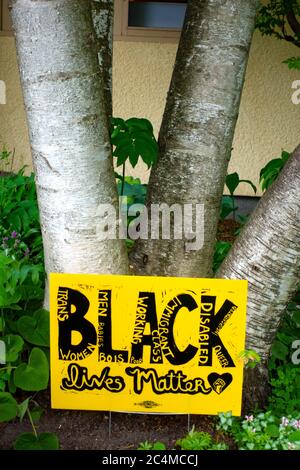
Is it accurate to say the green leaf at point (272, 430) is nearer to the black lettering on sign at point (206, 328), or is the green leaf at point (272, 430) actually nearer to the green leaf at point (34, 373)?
the black lettering on sign at point (206, 328)

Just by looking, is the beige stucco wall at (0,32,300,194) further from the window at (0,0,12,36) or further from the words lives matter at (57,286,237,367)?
the words lives matter at (57,286,237,367)

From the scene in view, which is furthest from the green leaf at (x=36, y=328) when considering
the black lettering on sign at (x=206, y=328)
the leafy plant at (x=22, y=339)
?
the black lettering on sign at (x=206, y=328)

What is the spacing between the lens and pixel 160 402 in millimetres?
2504

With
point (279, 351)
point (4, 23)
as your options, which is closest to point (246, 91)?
point (4, 23)

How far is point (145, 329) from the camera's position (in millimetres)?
2463

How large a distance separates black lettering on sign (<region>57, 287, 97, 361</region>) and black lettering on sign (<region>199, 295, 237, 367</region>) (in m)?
0.36

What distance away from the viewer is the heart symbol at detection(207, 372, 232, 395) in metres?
2.49

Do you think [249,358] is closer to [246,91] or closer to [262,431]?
[262,431]

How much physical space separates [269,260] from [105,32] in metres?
1.21

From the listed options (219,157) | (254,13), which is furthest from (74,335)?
(254,13)

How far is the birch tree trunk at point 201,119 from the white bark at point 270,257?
0.28 metres

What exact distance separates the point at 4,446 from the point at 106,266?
2.31 ft

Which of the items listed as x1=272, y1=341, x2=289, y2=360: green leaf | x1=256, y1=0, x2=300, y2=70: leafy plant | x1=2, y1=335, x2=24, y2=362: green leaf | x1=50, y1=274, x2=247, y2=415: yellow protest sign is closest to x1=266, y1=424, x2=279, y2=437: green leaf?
x1=50, y1=274, x2=247, y2=415: yellow protest sign

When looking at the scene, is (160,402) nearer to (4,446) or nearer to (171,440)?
(171,440)
